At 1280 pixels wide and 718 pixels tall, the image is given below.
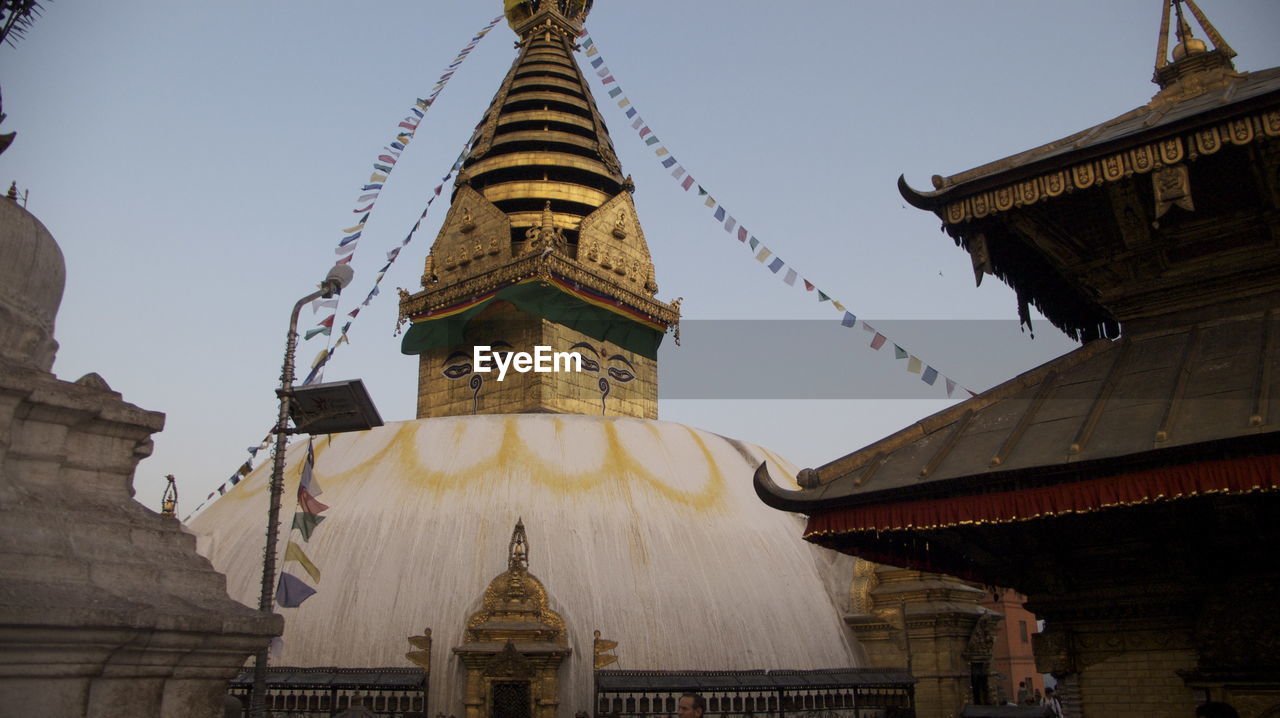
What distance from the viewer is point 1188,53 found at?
807 cm

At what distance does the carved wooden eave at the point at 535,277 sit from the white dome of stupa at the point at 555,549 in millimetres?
5714

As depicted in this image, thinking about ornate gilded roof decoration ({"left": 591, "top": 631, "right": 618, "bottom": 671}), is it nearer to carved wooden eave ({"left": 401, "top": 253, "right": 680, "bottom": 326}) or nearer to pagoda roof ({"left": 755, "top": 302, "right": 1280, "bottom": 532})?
pagoda roof ({"left": 755, "top": 302, "right": 1280, "bottom": 532})

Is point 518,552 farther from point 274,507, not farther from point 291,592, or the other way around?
point 274,507

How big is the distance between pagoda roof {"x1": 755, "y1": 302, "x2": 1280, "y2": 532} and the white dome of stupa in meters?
9.41

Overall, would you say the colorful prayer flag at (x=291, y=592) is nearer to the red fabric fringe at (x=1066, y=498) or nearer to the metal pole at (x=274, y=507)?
the metal pole at (x=274, y=507)

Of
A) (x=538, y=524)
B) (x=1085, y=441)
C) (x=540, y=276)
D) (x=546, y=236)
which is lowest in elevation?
(x=1085, y=441)

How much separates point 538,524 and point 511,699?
137 inches

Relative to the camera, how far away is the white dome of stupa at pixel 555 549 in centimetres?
1516

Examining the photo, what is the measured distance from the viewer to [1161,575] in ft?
22.5

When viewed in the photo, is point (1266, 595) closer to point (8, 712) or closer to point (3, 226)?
point (8, 712)

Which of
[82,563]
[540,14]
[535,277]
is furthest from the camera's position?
[540,14]

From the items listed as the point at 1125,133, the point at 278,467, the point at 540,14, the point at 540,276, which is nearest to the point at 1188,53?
the point at 1125,133

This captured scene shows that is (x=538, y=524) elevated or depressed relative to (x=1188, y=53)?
depressed

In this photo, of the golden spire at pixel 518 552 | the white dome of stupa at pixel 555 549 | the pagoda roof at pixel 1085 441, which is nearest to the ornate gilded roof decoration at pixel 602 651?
the white dome of stupa at pixel 555 549
